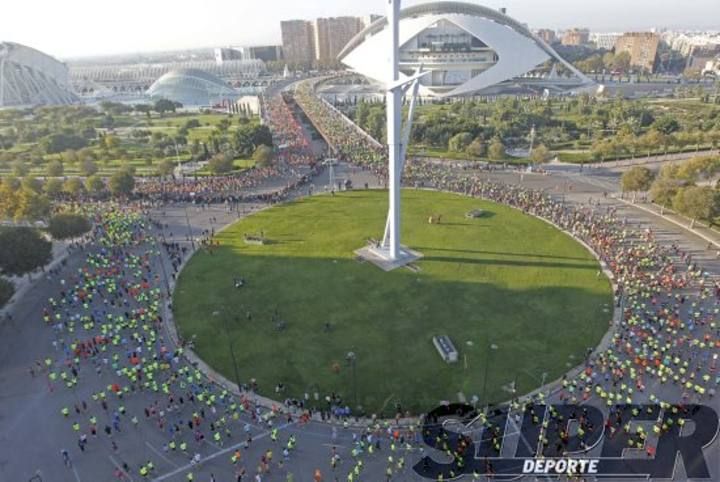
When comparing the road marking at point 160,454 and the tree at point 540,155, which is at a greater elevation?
the tree at point 540,155

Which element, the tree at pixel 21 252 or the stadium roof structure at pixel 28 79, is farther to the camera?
the stadium roof structure at pixel 28 79

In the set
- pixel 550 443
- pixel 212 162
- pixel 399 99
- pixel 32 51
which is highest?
pixel 32 51

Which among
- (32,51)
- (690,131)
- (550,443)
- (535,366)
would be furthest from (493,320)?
(32,51)

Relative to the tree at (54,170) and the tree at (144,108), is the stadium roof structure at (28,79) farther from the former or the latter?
the tree at (54,170)

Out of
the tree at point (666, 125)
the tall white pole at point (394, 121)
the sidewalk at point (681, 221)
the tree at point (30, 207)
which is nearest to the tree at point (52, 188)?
the tree at point (30, 207)

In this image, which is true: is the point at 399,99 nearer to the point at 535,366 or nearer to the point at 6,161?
the point at 535,366

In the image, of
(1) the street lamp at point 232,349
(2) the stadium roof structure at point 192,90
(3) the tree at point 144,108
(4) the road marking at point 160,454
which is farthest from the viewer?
(2) the stadium roof structure at point 192,90
